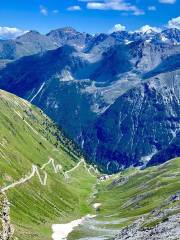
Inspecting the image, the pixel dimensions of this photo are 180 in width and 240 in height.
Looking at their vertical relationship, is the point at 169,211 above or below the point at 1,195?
below

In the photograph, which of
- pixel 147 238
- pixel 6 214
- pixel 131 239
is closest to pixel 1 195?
pixel 6 214

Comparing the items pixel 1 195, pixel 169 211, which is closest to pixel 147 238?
pixel 169 211

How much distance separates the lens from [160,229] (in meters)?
128

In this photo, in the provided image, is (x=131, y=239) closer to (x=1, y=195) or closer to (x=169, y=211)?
(x=169, y=211)

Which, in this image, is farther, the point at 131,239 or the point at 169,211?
the point at 169,211

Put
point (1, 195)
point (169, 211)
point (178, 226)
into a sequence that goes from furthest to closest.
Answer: point (169, 211) < point (178, 226) < point (1, 195)

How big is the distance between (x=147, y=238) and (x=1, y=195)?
78192 millimetres

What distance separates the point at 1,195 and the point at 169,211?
131m

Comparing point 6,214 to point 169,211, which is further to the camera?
point 169,211

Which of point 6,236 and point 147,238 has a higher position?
point 6,236

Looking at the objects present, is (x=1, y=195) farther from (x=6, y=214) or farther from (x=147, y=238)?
(x=147, y=238)

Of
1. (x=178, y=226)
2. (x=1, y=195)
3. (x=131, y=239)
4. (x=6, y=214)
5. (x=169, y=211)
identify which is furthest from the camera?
(x=169, y=211)

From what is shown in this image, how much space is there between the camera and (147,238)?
12244 cm

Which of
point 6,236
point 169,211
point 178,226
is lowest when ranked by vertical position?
point 169,211
